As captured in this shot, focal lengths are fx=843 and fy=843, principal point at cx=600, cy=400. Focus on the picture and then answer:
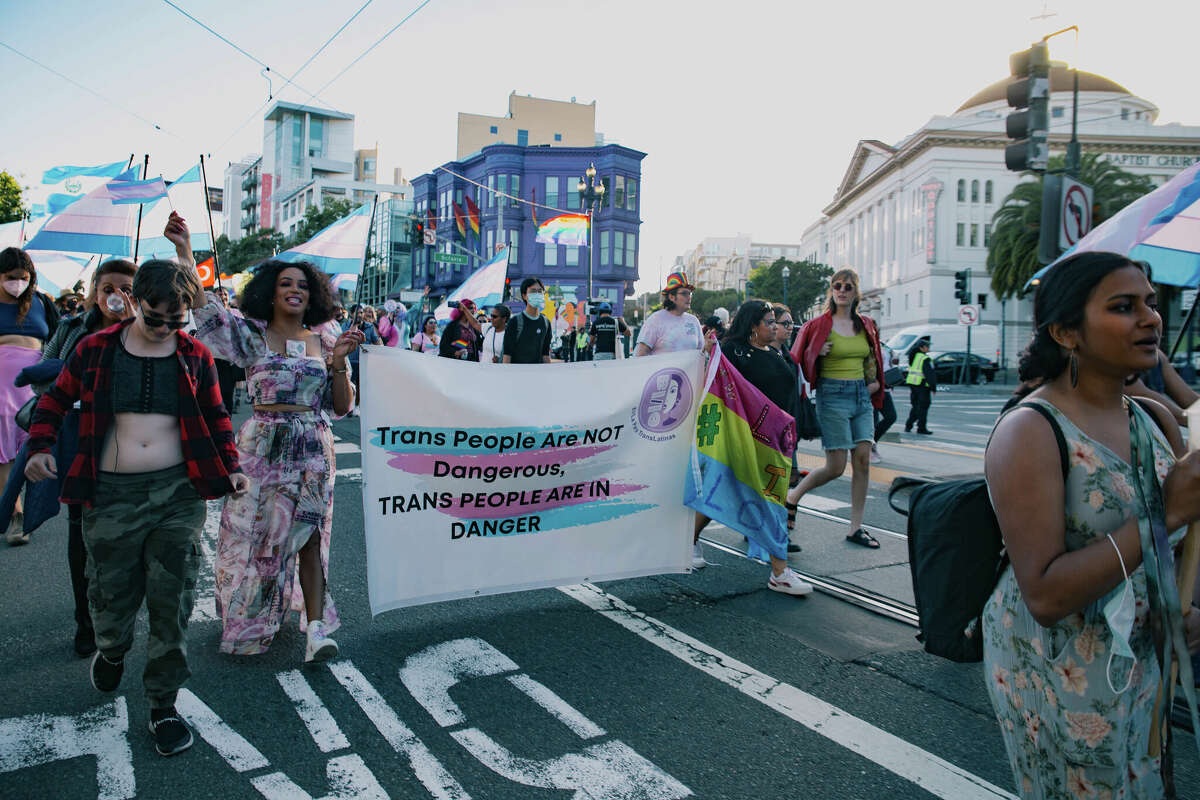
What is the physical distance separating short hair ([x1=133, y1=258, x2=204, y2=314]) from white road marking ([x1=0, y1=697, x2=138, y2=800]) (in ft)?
5.32

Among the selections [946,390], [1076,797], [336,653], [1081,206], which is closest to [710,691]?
[336,653]

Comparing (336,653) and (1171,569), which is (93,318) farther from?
(1171,569)

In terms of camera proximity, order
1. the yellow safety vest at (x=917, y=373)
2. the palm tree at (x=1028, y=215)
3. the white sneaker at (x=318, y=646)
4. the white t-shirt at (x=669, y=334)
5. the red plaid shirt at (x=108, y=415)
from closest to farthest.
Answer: the red plaid shirt at (x=108, y=415) < the white sneaker at (x=318, y=646) < the white t-shirt at (x=669, y=334) < the yellow safety vest at (x=917, y=373) < the palm tree at (x=1028, y=215)

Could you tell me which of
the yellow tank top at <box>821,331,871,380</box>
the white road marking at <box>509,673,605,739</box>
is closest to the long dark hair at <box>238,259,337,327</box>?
the white road marking at <box>509,673,605,739</box>

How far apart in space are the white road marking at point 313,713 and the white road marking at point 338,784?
0.15 meters

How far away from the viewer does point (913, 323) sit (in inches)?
2697

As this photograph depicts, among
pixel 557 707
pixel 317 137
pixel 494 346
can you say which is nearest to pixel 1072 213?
pixel 494 346

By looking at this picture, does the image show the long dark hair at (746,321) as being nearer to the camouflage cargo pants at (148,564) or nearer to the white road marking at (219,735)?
the camouflage cargo pants at (148,564)

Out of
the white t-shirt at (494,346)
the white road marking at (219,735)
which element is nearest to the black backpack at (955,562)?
the white road marking at (219,735)

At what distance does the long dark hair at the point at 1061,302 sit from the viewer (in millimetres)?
1783

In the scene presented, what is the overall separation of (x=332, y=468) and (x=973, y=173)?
6960 centimetres

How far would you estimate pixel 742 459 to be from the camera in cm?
505

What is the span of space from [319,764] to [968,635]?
221 centimetres

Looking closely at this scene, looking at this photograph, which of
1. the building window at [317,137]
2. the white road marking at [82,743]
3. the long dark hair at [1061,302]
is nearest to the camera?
the long dark hair at [1061,302]
